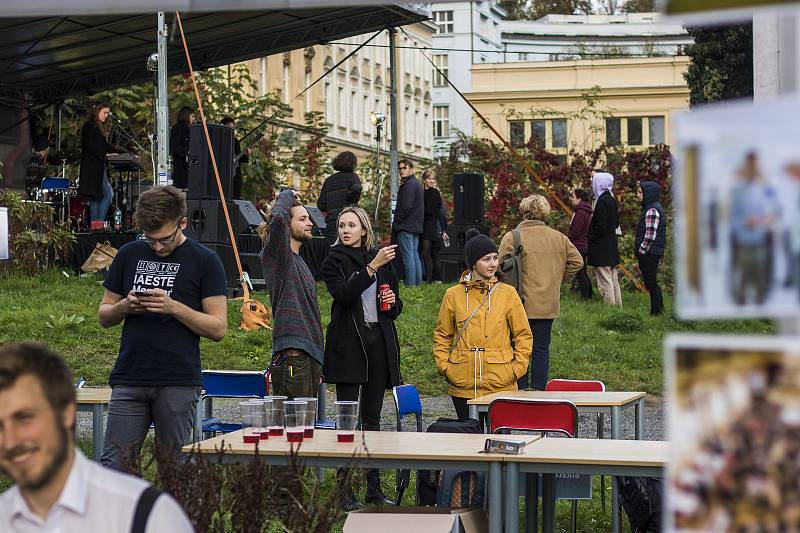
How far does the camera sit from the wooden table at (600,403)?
772cm

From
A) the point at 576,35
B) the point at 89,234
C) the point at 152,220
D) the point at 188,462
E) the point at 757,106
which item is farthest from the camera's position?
the point at 576,35

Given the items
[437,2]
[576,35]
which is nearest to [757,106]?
[437,2]

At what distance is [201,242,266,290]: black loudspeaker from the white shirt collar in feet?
45.2

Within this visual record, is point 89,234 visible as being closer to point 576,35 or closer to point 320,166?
point 320,166

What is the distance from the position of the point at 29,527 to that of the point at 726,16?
1.67m

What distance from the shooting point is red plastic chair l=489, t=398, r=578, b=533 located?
285 inches

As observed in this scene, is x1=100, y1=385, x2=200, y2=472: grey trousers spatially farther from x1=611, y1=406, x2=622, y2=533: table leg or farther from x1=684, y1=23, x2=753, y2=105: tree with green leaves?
x1=684, y1=23, x2=753, y2=105: tree with green leaves

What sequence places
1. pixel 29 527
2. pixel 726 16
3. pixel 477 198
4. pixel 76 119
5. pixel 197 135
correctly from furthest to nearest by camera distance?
pixel 76 119, pixel 477 198, pixel 197 135, pixel 29 527, pixel 726 16

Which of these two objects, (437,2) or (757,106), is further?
(437,2)

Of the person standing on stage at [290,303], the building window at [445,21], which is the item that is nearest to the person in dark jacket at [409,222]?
the person standing on stage at [290,303]

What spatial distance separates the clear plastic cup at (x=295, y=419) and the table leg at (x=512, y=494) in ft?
3.11

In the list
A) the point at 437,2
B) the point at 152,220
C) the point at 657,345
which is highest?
the point at 437,2

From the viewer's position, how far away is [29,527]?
8.56ft

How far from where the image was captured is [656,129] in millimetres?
71938
